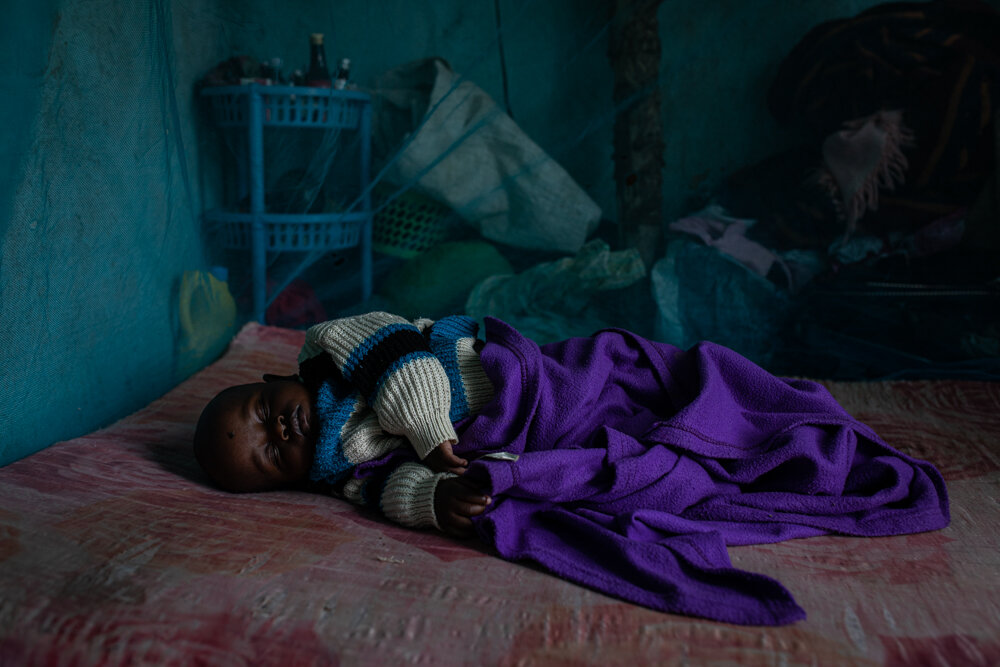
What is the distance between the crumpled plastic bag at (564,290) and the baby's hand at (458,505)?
1334mm

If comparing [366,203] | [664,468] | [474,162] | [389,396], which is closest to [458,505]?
[389,396]

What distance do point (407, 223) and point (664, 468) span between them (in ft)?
4.71

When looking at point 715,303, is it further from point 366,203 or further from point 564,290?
point 366,203

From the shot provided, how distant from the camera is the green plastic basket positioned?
2445 millimetres

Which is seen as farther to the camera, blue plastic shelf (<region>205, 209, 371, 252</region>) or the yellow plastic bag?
blue plastic shelf (<region>205, 209, 371, 252</region>)

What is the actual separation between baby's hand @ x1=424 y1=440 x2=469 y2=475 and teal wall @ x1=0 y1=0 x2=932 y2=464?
874mm

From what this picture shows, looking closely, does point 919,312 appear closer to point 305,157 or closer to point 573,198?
point 573,198

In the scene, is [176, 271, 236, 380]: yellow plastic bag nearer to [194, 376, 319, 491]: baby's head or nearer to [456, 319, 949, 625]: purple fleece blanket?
[194, 376, 319, 491]: baby's head

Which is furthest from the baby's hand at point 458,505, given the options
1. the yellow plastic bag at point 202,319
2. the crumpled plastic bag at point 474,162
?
the crumpled plastic bag at point 474,162

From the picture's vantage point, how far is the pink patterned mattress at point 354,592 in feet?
3.12

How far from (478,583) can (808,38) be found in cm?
216

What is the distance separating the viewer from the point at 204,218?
213 cm

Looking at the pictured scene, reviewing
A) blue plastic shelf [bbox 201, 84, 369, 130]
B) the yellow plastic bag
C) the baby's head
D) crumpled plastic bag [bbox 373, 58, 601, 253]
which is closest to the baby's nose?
the baby's head

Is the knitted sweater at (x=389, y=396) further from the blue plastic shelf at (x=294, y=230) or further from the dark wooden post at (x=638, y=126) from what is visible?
the dark wooden post at (x=638, y=126)
